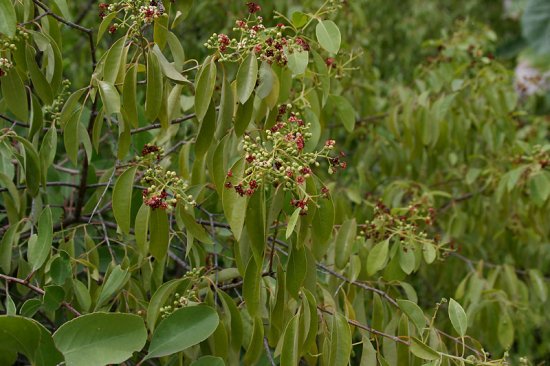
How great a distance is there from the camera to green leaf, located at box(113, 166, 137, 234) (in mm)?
1206

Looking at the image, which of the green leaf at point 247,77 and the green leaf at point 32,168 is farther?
the green leaf at point 32,168

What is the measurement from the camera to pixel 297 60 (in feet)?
4.17

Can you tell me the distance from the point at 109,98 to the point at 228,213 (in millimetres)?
272

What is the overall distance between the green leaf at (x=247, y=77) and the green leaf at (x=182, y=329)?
1.07 ft

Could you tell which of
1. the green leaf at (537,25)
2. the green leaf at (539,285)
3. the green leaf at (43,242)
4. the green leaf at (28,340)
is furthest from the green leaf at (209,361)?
the green leaf at (537,25)

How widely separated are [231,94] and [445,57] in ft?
5.07

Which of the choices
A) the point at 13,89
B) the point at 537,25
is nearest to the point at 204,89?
the point at 13,89

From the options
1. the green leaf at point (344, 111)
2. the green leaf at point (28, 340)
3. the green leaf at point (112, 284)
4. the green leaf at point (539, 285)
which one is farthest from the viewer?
the green leaf at point (539, 285)

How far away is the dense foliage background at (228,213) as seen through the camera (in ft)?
3.74

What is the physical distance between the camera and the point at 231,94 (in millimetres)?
1231

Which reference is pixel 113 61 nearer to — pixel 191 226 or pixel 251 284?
pixel 191 226

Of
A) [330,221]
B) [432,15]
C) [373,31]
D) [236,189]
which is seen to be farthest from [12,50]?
[432,15]

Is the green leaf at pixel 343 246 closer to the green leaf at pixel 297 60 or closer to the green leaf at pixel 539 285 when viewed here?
the green leaf at pixel 297 60

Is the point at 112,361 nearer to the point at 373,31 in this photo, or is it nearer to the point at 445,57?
the point at 445,57
